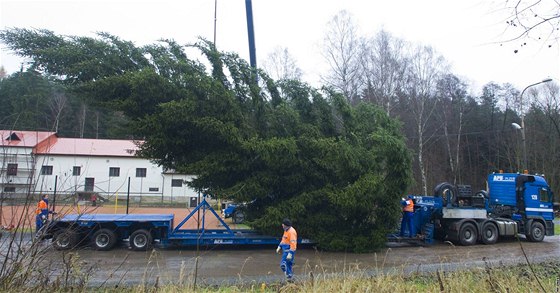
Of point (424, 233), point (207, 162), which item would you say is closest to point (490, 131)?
point (424, 233)

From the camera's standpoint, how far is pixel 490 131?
48062 mm

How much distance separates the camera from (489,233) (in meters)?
16.6

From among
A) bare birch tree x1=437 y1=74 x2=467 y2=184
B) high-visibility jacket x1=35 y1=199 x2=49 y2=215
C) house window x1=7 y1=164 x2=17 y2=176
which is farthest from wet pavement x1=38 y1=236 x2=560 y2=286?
bare birch tree x1=437 y1=74 x2=467 y2=184

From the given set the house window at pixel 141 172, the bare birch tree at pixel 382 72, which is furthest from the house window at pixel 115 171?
the bare birch tree at pixel 382 72

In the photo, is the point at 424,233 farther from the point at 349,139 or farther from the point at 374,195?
the point at 349,139

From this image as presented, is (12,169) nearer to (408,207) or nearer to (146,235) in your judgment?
(146,235)

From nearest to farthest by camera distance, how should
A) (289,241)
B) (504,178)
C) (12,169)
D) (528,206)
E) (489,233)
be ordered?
(12,169) < (289,241) < (489,233) < (528,206) < (504,178)

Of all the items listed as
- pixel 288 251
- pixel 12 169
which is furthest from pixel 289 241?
pixel 12 169

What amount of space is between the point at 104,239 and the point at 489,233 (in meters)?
15.0

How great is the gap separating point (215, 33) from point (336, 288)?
48.5 ft

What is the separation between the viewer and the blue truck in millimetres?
16234

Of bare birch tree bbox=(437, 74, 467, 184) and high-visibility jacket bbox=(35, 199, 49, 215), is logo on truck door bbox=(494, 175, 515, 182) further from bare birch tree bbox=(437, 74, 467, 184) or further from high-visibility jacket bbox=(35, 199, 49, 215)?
bare birch tree bbox=(437, 74, 467, 184)

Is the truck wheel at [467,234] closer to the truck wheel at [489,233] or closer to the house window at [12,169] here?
the truck wheel at [489,233]

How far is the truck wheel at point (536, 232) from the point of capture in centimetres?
1748
